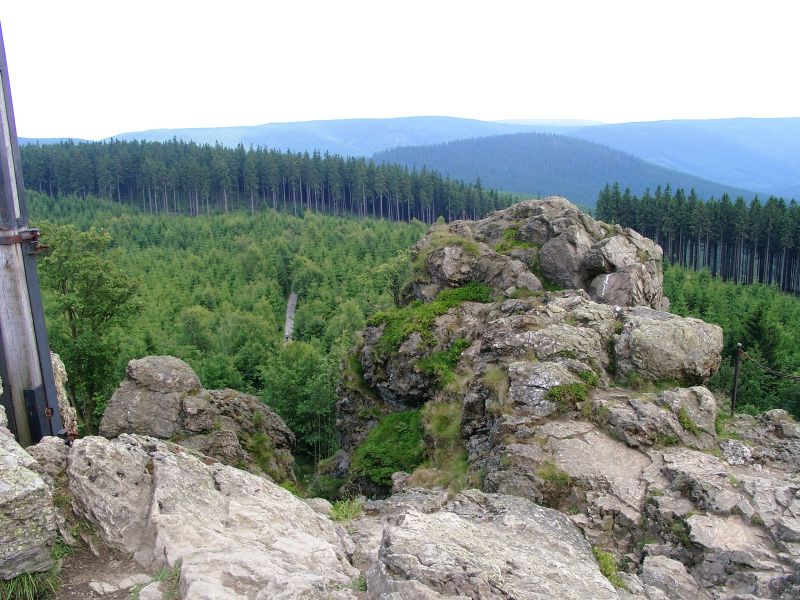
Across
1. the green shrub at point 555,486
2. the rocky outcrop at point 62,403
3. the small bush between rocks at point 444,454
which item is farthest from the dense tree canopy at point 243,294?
the green shrub at point 555,486

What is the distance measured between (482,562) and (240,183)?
12895cm

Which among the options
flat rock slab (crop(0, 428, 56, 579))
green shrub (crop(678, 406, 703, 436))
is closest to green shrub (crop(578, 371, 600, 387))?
green shrub (crop(678, 406, 703, 436))

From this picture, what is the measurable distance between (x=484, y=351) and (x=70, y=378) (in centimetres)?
2198

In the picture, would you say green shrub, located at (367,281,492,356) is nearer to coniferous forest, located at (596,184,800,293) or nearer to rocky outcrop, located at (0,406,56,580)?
rocky outcrop, located at (0,406,56,580)

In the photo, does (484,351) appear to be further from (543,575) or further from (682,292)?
(682,292)

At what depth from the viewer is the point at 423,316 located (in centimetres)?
2492

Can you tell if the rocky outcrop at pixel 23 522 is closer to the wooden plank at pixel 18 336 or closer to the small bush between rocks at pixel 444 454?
the wooden plank at pixel 18 336

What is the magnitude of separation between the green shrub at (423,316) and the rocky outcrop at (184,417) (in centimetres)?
714

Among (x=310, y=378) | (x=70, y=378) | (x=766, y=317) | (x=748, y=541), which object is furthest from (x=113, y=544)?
(x=766, y=317)

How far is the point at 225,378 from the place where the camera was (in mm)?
39906

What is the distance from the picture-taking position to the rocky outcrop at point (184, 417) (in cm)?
2423

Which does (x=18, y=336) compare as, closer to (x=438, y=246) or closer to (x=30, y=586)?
(x=30, y=586)

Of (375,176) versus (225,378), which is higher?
(375,176)

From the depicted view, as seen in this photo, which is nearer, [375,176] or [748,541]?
[748,541]
